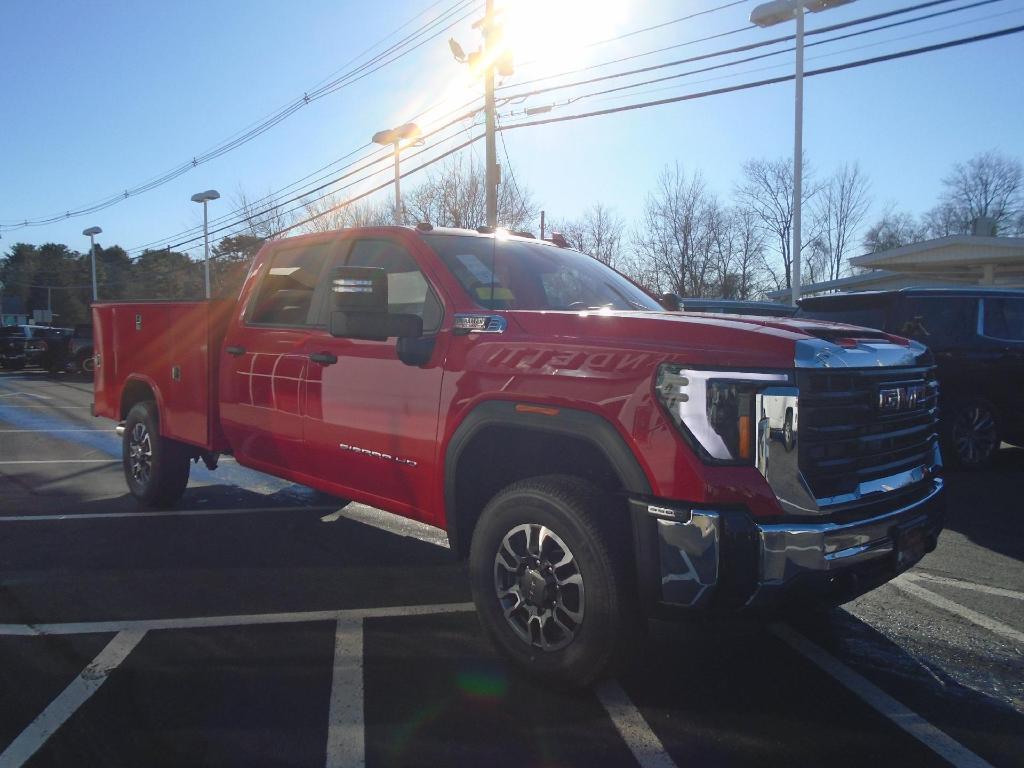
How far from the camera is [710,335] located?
10.3 feet

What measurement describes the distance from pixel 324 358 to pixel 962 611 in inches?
148

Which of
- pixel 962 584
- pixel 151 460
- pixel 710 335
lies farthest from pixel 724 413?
pixel 151 460

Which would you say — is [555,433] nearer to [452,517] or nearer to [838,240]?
[452,517]

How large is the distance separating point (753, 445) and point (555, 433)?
0.82 m

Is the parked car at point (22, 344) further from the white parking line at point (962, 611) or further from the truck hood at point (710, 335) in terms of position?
the white parking line at point (962, 611)

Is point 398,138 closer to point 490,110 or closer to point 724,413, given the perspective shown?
point 490,110

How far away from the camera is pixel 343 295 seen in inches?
152

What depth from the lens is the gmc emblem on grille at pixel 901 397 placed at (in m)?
3.32

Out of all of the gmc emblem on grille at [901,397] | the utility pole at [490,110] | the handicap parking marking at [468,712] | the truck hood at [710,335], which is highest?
the utility pole at [490,110]

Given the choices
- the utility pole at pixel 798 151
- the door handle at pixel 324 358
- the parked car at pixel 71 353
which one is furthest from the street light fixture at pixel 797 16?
the parked car at pixel 71 353

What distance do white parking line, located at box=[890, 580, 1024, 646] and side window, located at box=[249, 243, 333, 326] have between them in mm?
3950

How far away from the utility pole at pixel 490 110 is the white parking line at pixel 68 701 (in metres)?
16.2

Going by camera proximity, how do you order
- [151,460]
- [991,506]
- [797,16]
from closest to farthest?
[151,460], [991,506], [797,16]

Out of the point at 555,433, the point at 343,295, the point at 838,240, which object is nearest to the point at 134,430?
the point at 343,295
